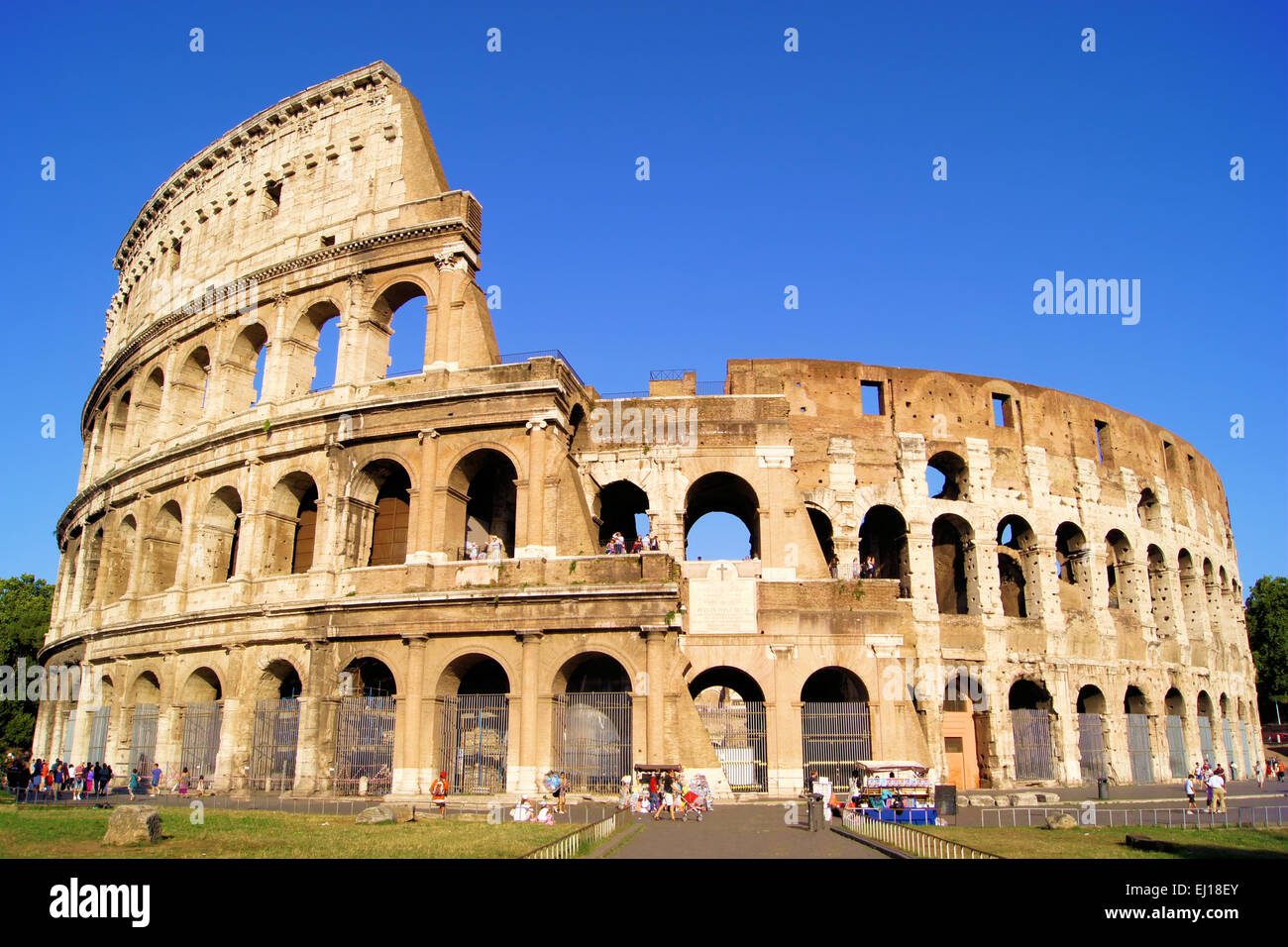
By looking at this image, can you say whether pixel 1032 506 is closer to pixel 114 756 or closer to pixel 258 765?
pixel 258 765

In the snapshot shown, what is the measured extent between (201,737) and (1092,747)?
25970mm

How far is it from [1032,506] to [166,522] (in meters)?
27.1

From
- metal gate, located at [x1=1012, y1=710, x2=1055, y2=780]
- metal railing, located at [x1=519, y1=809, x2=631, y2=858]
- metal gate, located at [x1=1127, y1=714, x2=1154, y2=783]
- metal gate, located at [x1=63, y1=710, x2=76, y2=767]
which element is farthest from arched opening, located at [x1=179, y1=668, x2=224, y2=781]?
metal gate, located at [x1=1127, y1=714, x2=1154, y2=783]

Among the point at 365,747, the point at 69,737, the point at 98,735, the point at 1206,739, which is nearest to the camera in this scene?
the point at 365,747

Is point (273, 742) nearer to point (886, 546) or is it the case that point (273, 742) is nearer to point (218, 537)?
point (218, 537)

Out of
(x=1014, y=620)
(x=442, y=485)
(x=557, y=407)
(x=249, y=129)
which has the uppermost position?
(x=249, y=129)

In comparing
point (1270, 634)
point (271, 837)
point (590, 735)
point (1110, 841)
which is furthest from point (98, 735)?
point (1270, 634)

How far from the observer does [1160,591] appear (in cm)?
3322

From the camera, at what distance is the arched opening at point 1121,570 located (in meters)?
31.6

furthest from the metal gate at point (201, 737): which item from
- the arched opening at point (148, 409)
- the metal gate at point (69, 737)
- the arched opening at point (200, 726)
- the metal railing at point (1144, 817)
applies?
the metal railing at point (1144, 817)

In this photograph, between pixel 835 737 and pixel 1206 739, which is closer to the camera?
pixel 835 737

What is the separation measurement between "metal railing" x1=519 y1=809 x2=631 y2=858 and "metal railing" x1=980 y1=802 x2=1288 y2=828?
698cm
